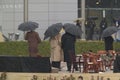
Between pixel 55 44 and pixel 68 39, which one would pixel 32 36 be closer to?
pixel 55 44

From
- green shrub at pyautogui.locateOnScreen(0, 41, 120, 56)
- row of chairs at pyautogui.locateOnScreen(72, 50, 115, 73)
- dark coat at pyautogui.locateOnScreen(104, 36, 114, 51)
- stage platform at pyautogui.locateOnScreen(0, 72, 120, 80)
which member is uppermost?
dark coat at pyautogui.locateOnScreen(104, 36, 114, 51)

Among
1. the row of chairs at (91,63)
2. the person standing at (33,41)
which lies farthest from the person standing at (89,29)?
the row of chairs at (91,63)

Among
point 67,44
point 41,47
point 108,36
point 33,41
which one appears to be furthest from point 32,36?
point 41,47

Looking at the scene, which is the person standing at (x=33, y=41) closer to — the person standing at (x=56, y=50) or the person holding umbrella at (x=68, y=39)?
the person standing at (x=56, y=50)

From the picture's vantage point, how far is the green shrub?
92.2 ft

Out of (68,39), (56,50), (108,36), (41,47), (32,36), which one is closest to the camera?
(68,39)

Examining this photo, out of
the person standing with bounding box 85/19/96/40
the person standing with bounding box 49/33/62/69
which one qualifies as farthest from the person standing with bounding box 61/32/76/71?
the person standing with bounding box 85/19/96/40

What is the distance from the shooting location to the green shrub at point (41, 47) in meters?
28.1

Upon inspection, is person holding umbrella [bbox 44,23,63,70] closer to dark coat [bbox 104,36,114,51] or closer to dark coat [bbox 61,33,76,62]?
dark coat [bbox 61,33,76,62]

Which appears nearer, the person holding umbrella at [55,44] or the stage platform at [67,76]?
the stage platform at [67,76]

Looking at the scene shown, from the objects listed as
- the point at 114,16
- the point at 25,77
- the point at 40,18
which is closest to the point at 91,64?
the point at 25,77

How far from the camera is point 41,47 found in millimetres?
28141

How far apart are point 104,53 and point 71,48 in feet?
3.88

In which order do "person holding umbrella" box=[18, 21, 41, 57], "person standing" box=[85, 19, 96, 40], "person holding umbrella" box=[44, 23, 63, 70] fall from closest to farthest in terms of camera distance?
"person holding umbrella" box=[44, 23, 63, 70], "person holding umbrella" box=[18, 21, 41, 57], "person standing" box=[85, 19, 96, 40]
